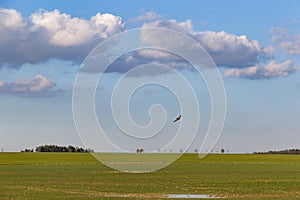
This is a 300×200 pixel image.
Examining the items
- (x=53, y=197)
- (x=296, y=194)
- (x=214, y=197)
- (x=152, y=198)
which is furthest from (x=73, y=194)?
(x=296, y=194)

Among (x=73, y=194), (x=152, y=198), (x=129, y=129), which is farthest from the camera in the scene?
(x=129, y=129)

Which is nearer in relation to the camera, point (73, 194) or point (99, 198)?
point (99, 198)

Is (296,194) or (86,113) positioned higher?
(86,113)

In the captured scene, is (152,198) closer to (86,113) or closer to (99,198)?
(99,198)

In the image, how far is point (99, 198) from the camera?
42281 millimetres

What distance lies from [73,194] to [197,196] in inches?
324

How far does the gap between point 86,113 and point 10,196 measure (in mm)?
11125

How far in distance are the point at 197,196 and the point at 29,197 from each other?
10.6 meters

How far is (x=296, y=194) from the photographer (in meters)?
45.7

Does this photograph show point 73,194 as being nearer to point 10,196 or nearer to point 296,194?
point 10,196

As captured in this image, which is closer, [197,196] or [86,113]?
[197,196]

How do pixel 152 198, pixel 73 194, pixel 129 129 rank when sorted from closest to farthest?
pixel 152 198
pixel 73 194
pixel 129 129

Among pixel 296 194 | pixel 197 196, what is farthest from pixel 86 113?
pixel 296 194

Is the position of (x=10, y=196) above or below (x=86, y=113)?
below
